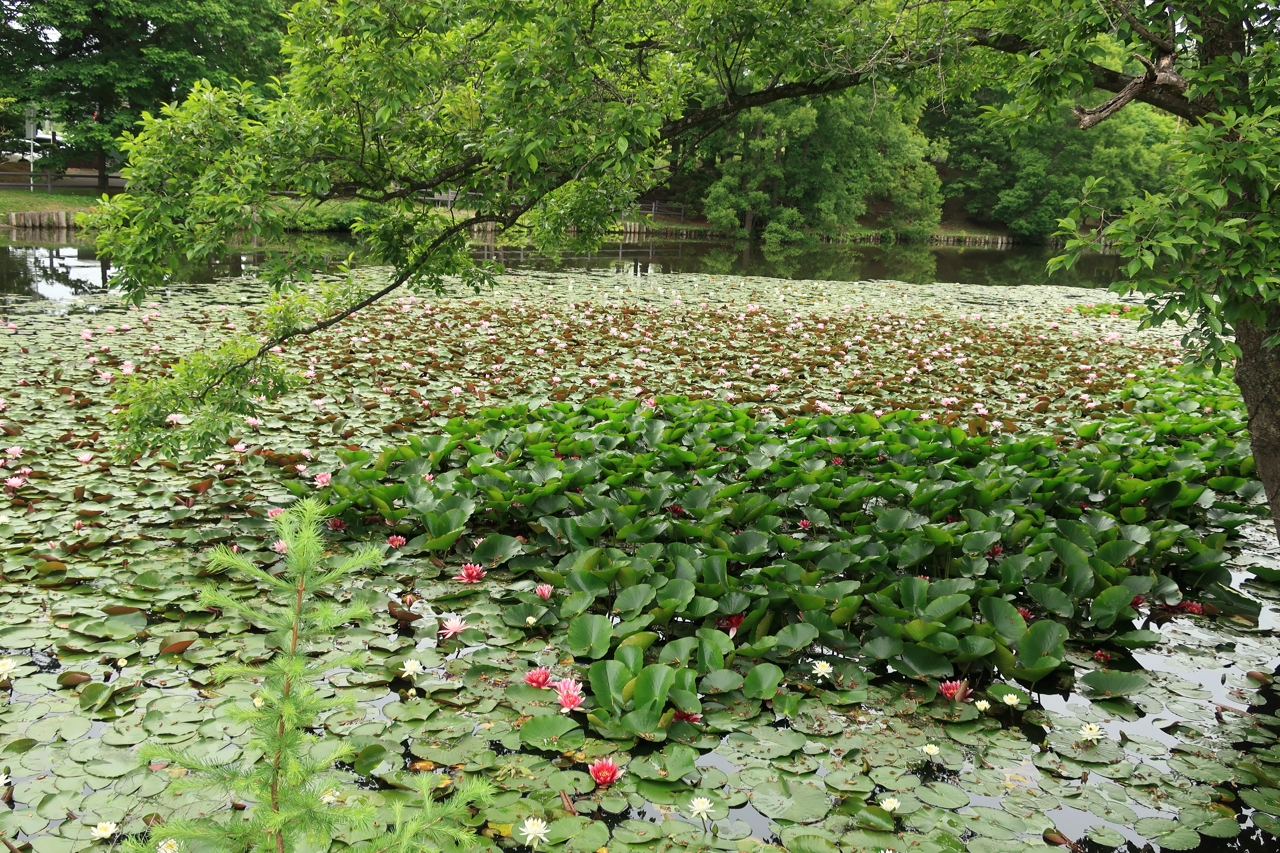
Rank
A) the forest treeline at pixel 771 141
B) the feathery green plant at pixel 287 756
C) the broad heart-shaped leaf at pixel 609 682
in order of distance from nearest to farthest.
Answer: the feathery green plant at pixel 287 756, the broad heart-shaped leaf at pixel 609 682, the forest treeline at pixel 771 141

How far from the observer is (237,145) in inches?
151

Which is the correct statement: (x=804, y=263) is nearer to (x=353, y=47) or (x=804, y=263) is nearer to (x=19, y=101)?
(x=353, y=47)

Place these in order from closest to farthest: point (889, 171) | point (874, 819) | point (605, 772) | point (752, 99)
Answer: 1. point (874, 819)
2. point (605, 772)
3. point (752, 99)
4. point (889, 171)

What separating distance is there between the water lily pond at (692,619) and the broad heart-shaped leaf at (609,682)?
11 millimetres

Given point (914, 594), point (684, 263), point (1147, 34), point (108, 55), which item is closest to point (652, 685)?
point (914, 594)

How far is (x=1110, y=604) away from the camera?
10.9ft

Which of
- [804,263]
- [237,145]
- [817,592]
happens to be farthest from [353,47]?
[804,263]

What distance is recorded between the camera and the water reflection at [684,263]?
12570 mm

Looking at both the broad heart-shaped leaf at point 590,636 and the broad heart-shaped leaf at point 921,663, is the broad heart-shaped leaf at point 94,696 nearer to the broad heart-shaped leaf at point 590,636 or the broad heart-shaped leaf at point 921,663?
the broad heart-shaped leaf at point 590,636

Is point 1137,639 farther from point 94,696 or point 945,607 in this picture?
point 94,696

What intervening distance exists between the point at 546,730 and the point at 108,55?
1122 inches

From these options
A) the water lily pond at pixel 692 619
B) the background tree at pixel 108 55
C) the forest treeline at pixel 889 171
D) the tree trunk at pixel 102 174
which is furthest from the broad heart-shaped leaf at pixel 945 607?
the tree trunk at pixel 102 174

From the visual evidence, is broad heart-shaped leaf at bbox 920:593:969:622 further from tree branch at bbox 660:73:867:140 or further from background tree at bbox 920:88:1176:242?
background tree at bbox 920:88:1176:242

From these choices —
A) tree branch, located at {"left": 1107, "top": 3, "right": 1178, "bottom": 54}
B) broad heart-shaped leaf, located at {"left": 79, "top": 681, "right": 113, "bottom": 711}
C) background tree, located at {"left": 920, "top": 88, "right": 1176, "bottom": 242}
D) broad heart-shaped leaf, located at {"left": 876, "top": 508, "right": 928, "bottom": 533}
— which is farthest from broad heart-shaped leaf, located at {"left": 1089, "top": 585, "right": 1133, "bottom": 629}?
background tree, located at {"left": 920, "top": 88, "right": 1176, "bottom": 242}
